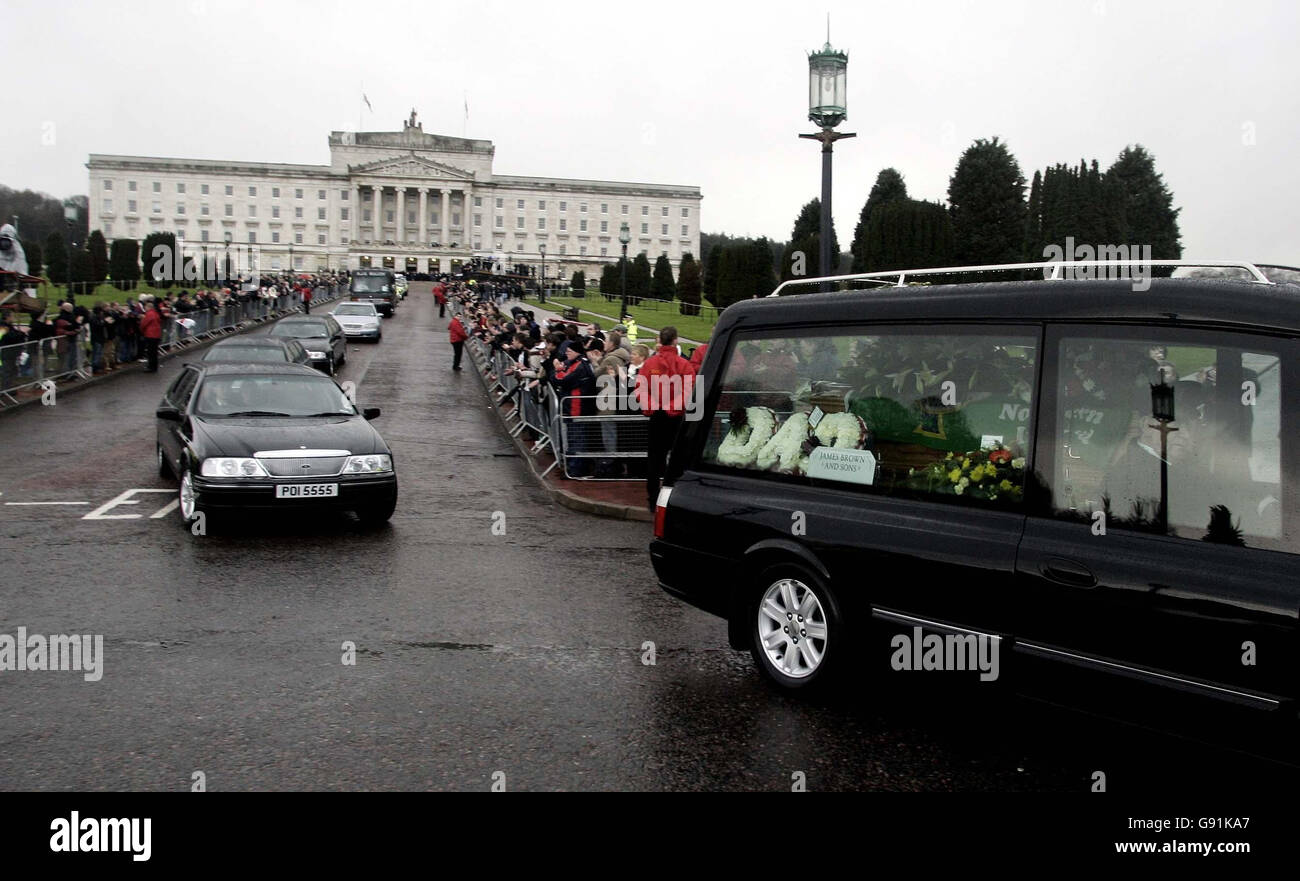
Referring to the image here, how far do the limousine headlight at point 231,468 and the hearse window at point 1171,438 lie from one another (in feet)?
25.6

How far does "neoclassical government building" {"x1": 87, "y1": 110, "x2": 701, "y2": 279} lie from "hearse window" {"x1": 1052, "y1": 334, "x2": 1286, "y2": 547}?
15112 centimetres

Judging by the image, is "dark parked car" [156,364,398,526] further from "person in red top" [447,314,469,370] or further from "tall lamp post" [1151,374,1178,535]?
"person in red top" [447,314,469,370]

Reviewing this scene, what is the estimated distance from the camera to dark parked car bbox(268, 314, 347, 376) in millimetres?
30812

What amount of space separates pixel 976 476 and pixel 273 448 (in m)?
7.49

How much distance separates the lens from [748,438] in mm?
6660

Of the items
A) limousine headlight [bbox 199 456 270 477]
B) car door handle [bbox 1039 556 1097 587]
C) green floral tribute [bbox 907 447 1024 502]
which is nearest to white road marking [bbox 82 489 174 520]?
limousine headlight [bbox 199 456 270 477]

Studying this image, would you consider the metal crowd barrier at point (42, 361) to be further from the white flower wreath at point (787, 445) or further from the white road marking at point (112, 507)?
the white flower wreath at point (787, 445)

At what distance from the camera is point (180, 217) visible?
159 metres

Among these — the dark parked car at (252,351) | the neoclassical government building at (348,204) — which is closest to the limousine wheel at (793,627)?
the dark parked car at (252,351)

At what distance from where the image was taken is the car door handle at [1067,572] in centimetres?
475

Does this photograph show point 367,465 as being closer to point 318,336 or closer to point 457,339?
point 318,336

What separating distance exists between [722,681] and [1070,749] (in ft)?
6.31
